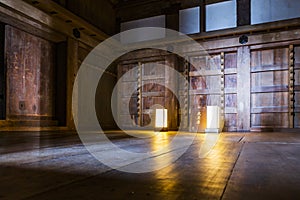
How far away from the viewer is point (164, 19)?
18.8 ft

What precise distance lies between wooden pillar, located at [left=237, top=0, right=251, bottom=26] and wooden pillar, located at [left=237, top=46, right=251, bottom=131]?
531 mm

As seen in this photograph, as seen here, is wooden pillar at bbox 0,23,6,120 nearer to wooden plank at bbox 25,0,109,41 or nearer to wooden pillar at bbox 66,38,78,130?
wooden plank at bbox 25,0,109,41

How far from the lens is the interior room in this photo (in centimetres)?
356

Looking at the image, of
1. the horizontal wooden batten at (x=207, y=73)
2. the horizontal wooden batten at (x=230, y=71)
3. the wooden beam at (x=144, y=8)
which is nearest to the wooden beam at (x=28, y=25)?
the wooden beam at (x=144, y=8)

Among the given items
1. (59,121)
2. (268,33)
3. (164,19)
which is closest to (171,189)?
(59,121)

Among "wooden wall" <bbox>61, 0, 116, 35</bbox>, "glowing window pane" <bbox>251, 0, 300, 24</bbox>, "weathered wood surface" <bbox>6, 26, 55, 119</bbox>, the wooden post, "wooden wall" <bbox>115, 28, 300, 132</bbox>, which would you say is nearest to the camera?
"weathered wood surface" <bbox>6, 26, 55, 119</bbox>

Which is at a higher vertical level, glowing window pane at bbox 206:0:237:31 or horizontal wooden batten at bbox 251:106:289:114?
glowing window pane at bbox 206:0:237:31

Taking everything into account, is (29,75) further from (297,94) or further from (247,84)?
(297,94)

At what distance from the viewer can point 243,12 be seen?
16.2 ft

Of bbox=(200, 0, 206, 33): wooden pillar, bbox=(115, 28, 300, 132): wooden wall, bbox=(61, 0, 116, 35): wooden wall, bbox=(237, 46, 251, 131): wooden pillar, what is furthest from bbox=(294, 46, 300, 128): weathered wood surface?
bbox=(61, 0, 116, 35): wooden wall

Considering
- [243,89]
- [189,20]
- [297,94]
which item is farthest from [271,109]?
[189,20]

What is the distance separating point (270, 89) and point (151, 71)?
2.50m

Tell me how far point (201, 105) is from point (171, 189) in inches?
180

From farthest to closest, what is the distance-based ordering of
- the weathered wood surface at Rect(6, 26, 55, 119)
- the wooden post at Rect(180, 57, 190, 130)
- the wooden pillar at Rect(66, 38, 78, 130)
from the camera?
1. the wooden post at Rect(180, 57, 190, 130)
2. the wooden pillar at Rect(66, 38, 78, 130)
3. the weathered wood surface at Rect(6, 26, 55, 119)
